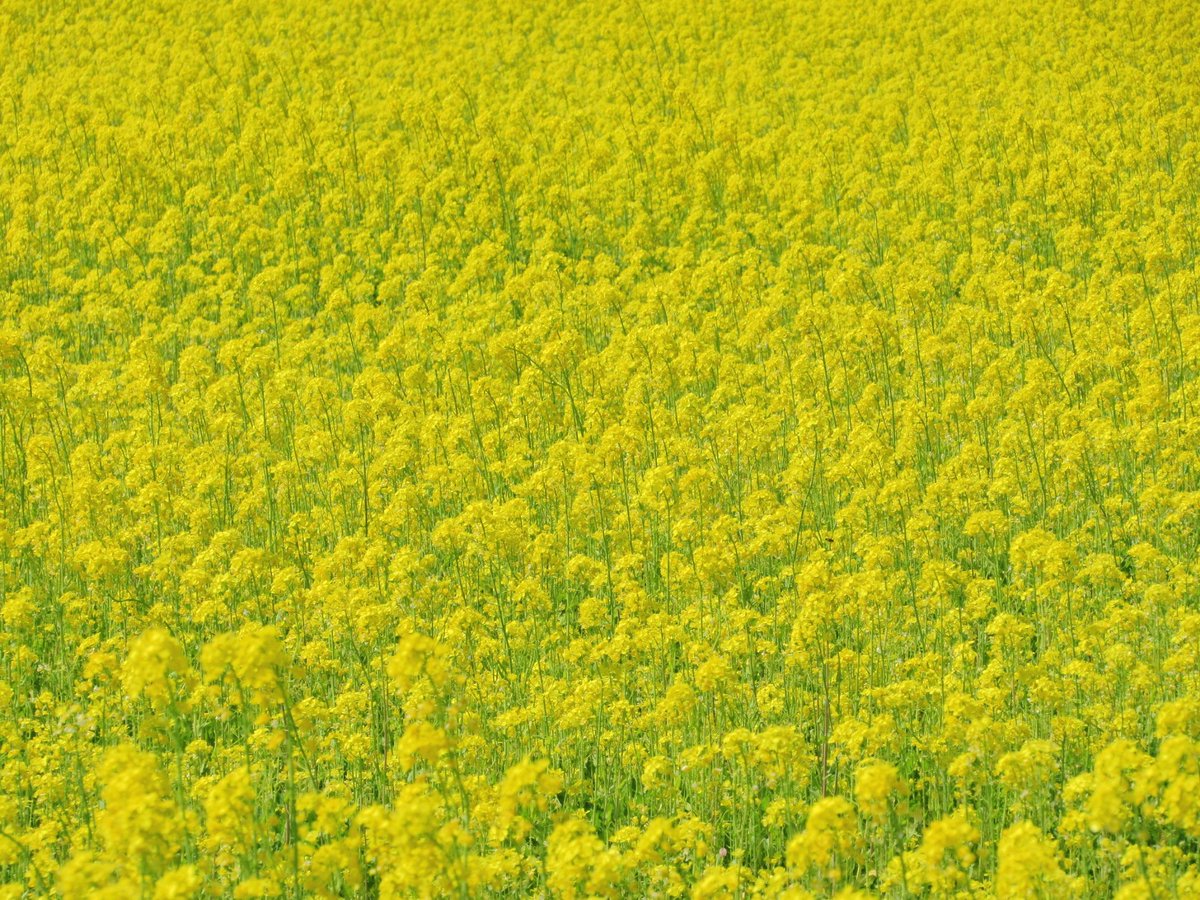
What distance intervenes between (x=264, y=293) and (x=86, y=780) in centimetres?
639

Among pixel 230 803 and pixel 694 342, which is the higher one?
pixel 694 342

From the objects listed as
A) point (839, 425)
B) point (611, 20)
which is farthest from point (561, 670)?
point (611, 20)

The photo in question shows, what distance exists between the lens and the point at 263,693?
4.62m

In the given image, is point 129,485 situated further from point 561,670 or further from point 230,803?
point 230,803

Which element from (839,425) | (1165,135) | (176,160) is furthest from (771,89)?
(839,425)

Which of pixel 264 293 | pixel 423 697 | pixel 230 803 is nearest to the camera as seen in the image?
pixel 230 803

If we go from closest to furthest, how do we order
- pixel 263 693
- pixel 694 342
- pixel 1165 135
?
1. pixel 263 693
2. pixel 694 342
3. pixel 1165 135

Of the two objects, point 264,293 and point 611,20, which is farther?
point 611,20

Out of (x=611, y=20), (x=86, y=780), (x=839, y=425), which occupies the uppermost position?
(x=611, y=20)

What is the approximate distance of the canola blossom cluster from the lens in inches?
193

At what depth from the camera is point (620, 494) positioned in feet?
27.8

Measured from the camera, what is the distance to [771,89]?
58.0 ft

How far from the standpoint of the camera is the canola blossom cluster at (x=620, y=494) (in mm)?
4891

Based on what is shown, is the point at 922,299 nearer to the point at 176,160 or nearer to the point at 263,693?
the point at 263,693
